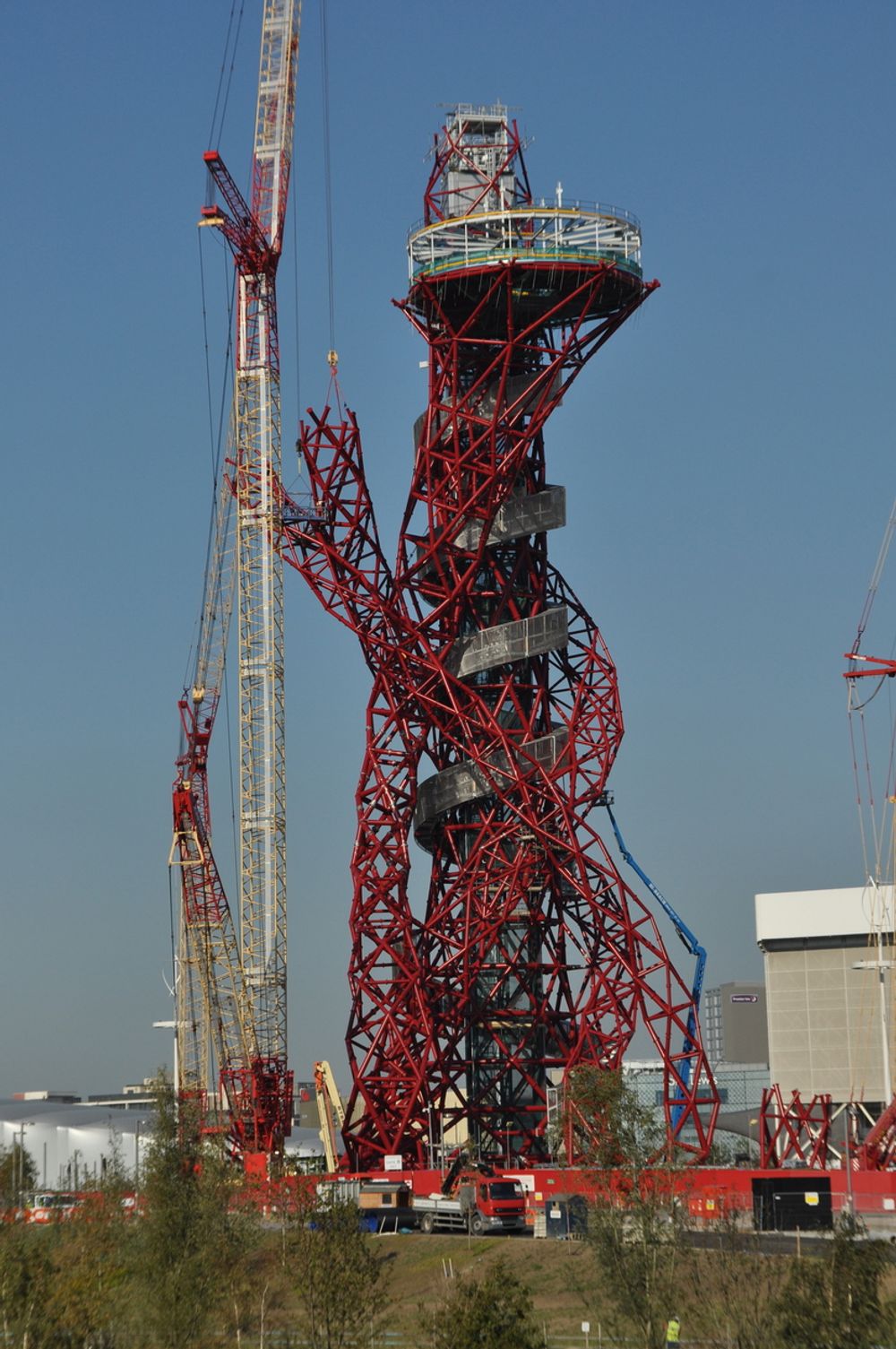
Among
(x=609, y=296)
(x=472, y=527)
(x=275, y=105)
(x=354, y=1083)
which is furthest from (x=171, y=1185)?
(x=275, y=105)

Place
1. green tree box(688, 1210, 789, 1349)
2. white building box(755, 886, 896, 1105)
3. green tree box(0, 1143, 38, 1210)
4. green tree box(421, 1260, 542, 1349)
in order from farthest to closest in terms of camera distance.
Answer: white building box(755, 886, 896, 1105) < green tree box(0, 1143, 38, 1210) < green tree box(688, 1210, 789, 1349) < green tree box(421, 1260, 542, 1349)

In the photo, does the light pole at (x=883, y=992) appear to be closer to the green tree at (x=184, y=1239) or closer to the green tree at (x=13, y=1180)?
the green tree at (x=184, y=1239)

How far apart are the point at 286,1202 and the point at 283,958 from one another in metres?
54.5

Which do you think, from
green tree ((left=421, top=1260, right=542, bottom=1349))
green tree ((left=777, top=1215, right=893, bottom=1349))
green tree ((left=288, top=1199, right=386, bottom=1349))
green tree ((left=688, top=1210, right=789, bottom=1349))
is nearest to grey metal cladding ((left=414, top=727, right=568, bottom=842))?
green tree ((left=688, top=1210, right=789, bottom=1349))

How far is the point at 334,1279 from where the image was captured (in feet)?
170

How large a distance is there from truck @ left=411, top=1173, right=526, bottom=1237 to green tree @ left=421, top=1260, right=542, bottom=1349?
36.2 metres

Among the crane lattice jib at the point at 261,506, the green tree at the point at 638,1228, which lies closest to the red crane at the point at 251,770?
the crane lattice jib at the point at 261,506

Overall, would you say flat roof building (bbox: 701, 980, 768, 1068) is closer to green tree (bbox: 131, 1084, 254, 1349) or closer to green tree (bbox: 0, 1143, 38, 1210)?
green tree (bbox: 0, 1143, 38, 1210)

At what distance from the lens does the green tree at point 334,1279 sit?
169ft

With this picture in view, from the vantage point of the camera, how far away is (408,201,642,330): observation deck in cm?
10550

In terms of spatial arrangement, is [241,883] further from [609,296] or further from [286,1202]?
[286,1202]

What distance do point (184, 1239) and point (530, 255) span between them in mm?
58383

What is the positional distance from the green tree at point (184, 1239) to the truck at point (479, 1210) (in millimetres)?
9362

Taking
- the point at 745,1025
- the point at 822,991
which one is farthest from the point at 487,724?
the point at 745,1025
